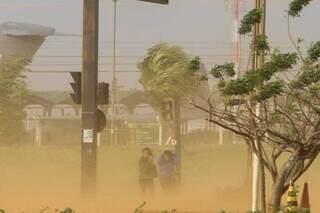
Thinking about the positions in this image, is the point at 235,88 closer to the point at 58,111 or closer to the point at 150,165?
the point at 150,165

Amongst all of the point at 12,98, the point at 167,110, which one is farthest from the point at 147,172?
the point at 12,98

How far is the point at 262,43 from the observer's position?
11055 mm

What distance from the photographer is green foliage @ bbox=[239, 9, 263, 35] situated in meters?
11.2

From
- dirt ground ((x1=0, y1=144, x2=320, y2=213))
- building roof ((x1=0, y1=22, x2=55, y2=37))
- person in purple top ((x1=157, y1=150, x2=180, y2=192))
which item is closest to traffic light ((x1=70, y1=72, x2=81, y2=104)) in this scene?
dirt ground ((x1=0, y1=144, x2=320, y2=213))

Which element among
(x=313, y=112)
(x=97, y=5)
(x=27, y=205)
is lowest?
(x=27, y=205)

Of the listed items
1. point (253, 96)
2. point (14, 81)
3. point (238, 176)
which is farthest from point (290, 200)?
point (14, 81)

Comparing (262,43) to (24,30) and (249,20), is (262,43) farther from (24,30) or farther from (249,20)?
→ (24,30)

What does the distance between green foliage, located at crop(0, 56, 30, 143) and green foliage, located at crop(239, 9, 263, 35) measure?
31.0 metres

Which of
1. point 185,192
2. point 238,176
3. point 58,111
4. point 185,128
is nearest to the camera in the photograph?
point 185,192

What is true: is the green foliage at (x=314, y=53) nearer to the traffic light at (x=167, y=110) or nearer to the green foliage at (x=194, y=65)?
the green foliage at (x=194, y=65)

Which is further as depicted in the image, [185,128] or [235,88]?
[185,128]

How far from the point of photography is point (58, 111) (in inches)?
1986

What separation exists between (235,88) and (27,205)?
9.49 meters

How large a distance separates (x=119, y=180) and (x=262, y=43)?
18467mm
